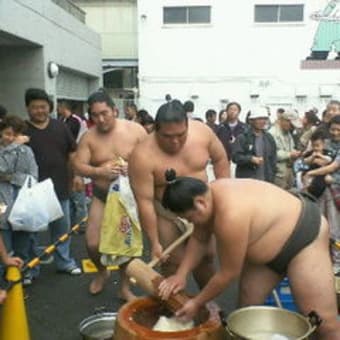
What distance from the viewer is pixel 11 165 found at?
442 cm

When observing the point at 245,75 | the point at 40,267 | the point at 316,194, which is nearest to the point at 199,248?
the point at 316,194

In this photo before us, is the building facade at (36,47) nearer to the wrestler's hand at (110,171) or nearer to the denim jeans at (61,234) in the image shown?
the denim jeans at (61,234)

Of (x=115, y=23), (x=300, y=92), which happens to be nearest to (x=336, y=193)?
(x=300, y=92)

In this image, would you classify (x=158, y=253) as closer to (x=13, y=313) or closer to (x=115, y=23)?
(x=13, y=313)

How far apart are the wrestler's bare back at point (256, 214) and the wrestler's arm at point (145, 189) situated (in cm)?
80

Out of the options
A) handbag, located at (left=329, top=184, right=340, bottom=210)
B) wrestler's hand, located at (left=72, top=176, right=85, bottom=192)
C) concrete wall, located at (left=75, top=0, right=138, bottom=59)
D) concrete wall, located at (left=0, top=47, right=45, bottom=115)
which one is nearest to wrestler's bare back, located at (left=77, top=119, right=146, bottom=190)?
wrestler's hand, located at (left=72, top=176, right=85, bottom=192)

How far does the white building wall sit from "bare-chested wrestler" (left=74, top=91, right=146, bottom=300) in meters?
14.8

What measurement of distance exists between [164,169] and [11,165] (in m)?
1.75

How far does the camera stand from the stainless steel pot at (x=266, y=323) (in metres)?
2.54

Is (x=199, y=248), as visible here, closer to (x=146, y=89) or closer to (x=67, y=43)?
(x=67, y=43)

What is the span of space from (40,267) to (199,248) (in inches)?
113

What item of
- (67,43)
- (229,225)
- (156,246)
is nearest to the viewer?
(229,225)

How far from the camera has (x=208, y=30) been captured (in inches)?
731

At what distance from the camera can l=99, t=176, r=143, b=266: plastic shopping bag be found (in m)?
4.00
